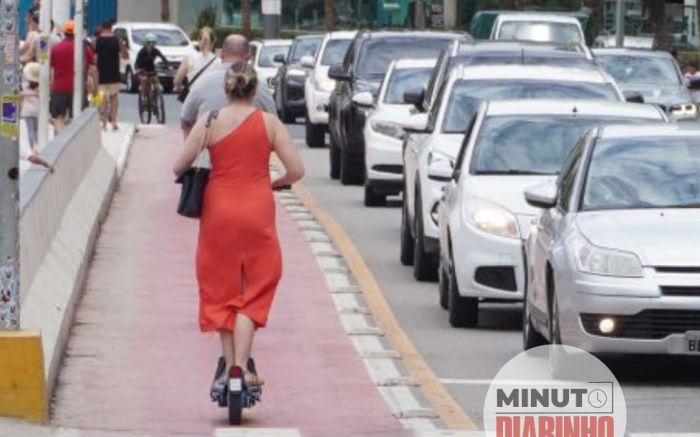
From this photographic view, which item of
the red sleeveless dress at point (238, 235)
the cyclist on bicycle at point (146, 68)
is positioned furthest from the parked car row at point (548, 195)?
the cyclist on bicycle at point (146, 68)

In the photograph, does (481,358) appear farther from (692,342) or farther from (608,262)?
(692,342)

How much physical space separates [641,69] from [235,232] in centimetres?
2630

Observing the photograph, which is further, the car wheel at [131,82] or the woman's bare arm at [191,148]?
the car wheel at [131,82]

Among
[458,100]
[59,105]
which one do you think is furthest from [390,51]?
[458,100]

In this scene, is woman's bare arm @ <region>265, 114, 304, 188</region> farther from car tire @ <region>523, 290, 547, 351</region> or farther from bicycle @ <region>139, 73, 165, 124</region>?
bicycle @ <region>139, 73, 165, 124</region>

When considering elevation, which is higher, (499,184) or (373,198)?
(499,184)

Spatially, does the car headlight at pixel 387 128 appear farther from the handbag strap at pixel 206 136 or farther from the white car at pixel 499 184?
the handbag strap at pixel 206 136

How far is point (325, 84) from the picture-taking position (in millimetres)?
37531

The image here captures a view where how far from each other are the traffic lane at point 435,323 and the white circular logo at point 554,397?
158 millimetres

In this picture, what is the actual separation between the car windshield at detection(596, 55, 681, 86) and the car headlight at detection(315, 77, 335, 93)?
424 centimetres

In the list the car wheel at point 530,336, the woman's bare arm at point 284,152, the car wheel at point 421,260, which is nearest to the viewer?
the woman's bare arm at point 284,152

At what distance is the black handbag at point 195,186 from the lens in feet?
38.6

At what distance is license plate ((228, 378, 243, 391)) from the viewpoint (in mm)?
11414

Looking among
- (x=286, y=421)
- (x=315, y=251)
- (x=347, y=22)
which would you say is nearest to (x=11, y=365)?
(x=286, y=421)
